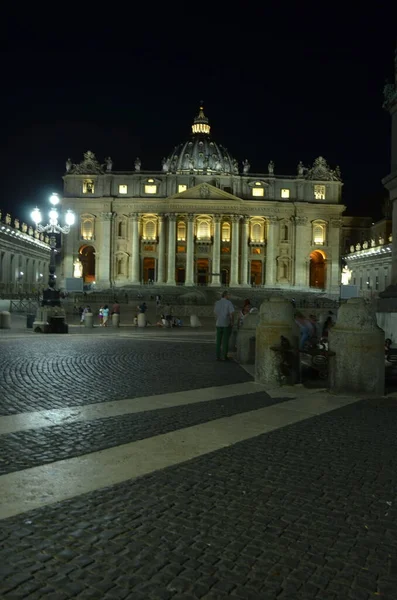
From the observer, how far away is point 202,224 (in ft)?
301

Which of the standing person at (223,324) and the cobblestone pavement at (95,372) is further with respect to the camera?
the standing person at (223,324)

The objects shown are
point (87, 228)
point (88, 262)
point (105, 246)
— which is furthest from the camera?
point (88, 262)

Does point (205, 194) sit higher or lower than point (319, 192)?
lower

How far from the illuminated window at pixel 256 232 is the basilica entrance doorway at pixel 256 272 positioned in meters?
3.74

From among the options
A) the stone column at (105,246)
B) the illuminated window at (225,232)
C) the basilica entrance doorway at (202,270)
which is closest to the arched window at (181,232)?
the basilica entrance doorway at (202,270)

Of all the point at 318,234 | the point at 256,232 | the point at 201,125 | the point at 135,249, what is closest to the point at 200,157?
the point at 201,125

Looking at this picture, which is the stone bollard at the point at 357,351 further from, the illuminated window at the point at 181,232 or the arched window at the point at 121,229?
the illuminated window at the point at 181,232

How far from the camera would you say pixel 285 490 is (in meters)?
4.87

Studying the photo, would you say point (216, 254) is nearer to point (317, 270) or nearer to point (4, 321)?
point (317, 270)

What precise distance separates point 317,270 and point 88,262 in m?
38.1

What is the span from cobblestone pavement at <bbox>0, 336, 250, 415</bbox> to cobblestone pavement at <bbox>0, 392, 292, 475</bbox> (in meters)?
1.24

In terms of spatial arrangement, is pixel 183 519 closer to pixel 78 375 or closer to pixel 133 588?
pixel 133 588

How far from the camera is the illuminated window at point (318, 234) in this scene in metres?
90.4

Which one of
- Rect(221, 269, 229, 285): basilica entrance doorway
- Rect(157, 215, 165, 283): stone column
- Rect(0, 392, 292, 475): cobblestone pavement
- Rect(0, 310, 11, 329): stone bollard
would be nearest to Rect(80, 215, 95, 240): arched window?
Rect(157, 215, 165, 283): stone column
